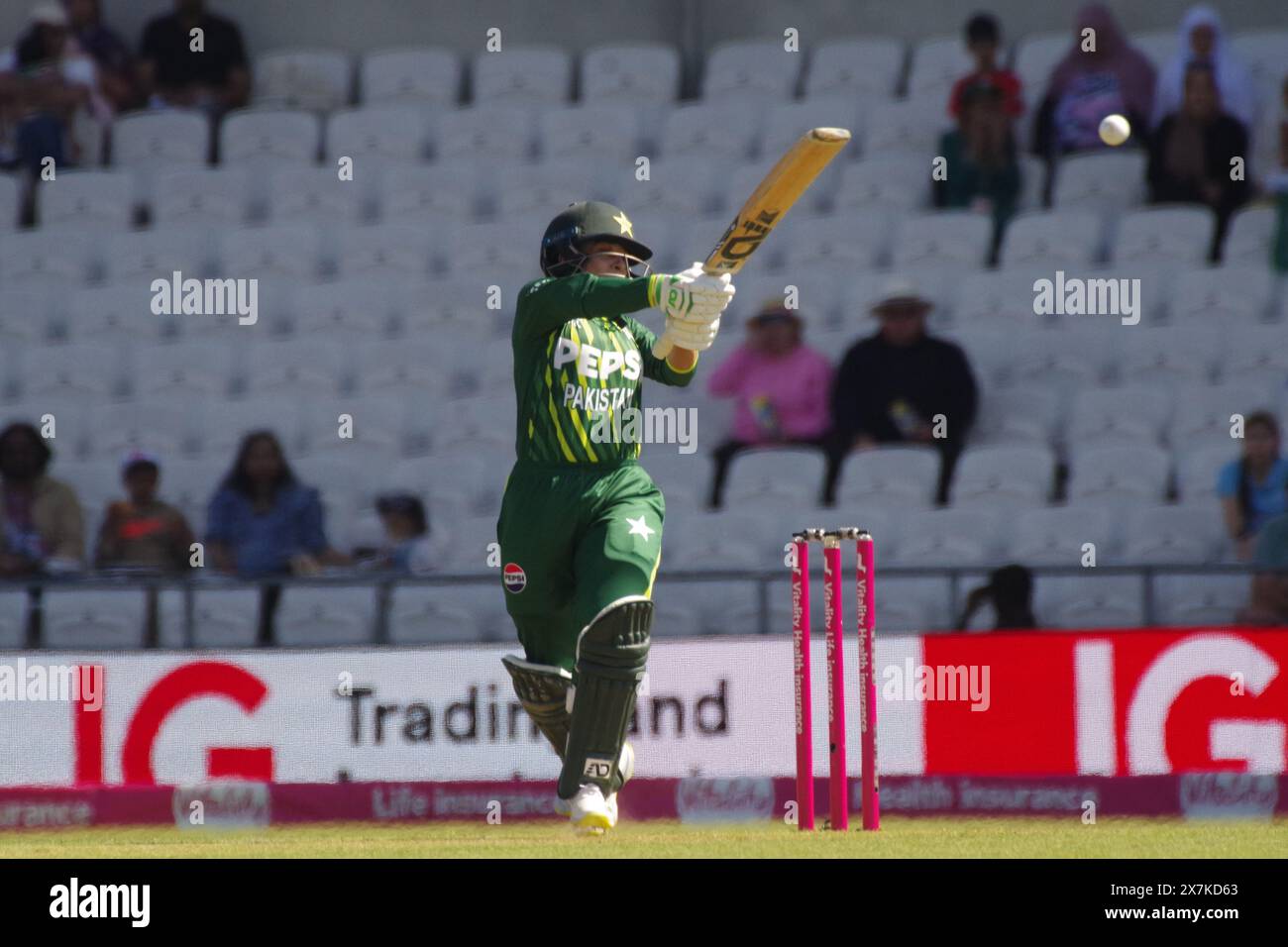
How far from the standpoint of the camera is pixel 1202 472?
989 cm

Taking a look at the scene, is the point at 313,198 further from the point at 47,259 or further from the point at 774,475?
the point at 774,475

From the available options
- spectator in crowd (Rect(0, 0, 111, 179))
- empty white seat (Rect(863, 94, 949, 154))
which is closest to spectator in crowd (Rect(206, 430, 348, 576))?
spectator in crowd (Rect(0, 0, 111, 179))

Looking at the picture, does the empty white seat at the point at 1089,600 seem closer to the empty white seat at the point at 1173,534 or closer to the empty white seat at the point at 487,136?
the empty white seat at the point at 1173,534

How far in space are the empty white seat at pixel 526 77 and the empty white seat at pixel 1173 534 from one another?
5212 mm

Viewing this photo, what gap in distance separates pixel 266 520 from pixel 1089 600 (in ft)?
12.6

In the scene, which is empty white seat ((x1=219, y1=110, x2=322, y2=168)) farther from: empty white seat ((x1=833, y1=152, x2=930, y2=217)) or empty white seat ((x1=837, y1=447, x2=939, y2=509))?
empty white seat ((x1=837, y1=447, x2=939, y2=509))

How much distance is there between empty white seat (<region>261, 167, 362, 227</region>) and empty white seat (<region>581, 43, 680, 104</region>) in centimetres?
162

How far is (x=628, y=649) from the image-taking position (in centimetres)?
600

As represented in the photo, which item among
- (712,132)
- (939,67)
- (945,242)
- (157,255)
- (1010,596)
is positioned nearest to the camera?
(1010,596)

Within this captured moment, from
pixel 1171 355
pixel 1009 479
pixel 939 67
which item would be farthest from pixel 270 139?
pixel 1171 355

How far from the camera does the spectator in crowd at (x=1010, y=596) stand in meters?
8.86

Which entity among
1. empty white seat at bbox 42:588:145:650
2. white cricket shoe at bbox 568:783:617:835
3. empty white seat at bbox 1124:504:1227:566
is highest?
empty white seat at bbox 1124:504:1227:566

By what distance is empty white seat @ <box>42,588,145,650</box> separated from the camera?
9.92 meters

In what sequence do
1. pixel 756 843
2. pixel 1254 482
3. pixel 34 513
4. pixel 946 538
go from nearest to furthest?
pixel 756 843 → pixel 1254 482 → pixel 946 538 → pixel 34 513
